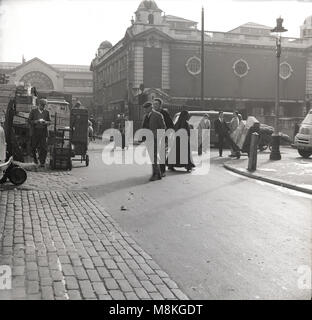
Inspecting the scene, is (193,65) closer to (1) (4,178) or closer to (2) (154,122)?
(2) (154,122)

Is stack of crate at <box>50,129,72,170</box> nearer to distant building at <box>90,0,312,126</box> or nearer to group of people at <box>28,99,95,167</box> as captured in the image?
group of people at <box>28,99,95,167</box>

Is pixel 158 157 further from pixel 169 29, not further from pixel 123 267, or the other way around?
pixel 169 29

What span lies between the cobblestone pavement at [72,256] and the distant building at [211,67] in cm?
3400

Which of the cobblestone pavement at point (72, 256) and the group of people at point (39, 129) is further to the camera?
the group of people at point (39, 129)

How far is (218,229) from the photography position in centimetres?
644

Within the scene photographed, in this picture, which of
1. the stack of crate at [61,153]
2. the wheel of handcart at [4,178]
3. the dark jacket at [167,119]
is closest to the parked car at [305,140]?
A: the dark jacket at [167,119]

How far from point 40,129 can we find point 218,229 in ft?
26.6

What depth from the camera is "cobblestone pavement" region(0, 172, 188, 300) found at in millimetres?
4020

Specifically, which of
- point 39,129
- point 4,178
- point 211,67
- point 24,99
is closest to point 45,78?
point 211,67

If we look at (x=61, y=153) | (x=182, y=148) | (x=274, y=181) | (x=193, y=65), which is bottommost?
(x=274, y=181)

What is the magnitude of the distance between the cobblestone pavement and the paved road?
0.25 metres

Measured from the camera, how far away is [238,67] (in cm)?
4588

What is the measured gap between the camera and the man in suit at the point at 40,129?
13266 mm

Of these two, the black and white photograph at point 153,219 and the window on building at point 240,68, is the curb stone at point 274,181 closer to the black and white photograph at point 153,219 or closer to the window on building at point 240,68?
the black and white photograph at point 153,219
